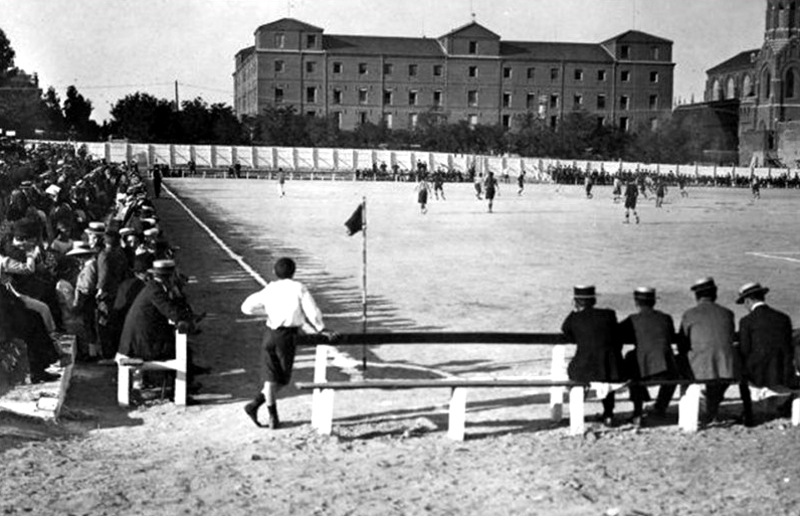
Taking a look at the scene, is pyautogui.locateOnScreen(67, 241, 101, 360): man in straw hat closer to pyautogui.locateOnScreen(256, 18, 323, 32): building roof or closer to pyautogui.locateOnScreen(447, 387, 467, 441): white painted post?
pyautogui.locateOnScreen(447, 387, 467, 441): white painted post

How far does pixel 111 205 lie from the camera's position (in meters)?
24.1

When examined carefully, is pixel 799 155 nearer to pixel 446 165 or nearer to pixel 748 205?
pixel 446 165

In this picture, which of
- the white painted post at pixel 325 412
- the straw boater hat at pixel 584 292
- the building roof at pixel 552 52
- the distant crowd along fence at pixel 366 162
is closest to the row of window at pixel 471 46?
the building roof at pixel 552 52

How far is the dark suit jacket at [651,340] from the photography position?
8648 mm

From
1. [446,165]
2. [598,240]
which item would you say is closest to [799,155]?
[446,165]

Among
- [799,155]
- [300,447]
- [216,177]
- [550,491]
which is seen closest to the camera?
[550,491]

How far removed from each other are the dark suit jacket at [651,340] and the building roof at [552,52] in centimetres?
10550

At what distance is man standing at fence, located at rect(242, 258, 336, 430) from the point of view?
8422 millimetres

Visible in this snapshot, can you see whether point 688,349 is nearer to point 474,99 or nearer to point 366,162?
point 366,162

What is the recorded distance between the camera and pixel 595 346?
8.58 meters

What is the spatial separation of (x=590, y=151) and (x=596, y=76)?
56.7 feet

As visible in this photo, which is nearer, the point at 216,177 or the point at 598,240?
the point at 598,240

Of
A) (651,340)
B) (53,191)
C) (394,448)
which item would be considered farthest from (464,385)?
(53,191)

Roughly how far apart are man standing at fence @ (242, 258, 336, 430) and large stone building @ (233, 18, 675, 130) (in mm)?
96750
